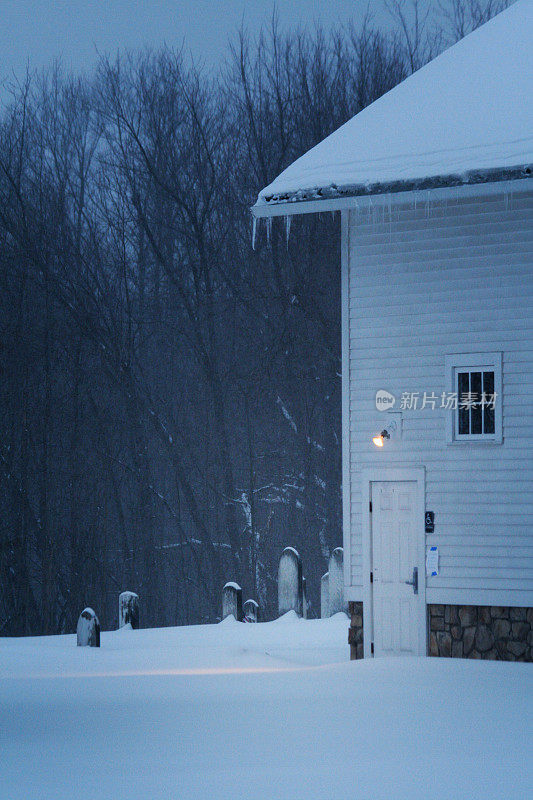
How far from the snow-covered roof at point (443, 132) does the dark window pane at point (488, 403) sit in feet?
7.70

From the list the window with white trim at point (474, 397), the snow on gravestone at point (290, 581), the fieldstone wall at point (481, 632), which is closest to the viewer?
the fieldstone wall at point (481, 632)

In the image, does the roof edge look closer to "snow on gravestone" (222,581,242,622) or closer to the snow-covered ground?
the snow-covered ground

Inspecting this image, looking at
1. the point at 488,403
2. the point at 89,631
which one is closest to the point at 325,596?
the point at 89,631

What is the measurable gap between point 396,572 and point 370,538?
0.52 m

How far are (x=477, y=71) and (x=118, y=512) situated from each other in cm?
1767

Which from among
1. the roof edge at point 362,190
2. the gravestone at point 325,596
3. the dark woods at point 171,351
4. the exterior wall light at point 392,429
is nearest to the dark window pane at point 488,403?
the exterior wall light at point 392,429

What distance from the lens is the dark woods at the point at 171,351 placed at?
2959cm

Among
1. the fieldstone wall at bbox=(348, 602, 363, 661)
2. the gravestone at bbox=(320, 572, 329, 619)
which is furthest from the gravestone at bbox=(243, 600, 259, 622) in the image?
the fieldstone wall at bbox=(348, 602, 363, 661)

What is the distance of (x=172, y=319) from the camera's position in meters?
31.6

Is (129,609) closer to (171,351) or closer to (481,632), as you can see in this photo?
(481,632)

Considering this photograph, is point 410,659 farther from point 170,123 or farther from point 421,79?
point 170,123

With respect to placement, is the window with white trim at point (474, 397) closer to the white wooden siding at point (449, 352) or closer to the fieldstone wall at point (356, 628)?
the white wooden siding at point (449, 352)

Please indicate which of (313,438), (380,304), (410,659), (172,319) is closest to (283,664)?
(410,659)

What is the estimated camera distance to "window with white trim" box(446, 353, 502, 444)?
14.0 metres
